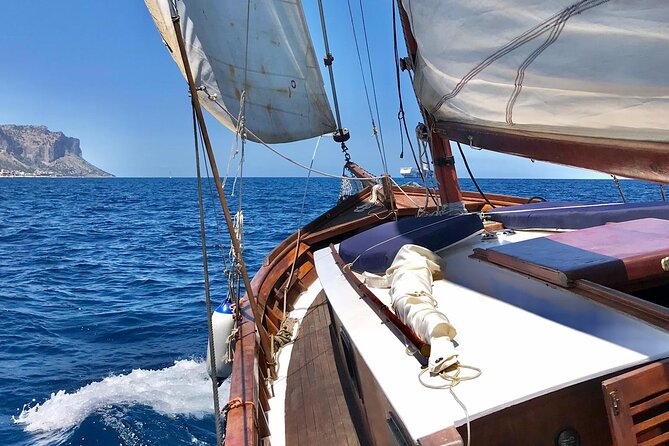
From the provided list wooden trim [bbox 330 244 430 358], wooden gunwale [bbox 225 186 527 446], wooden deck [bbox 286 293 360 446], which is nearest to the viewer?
wooden trim [bbox 330 244 430 358]

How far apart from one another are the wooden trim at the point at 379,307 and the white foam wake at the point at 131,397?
2.76m

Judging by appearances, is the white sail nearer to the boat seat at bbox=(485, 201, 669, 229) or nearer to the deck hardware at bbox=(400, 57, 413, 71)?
the deck hardware at bbox=(400, 57, 413, 71)

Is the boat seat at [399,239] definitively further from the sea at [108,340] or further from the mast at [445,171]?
the sea at [108,340]

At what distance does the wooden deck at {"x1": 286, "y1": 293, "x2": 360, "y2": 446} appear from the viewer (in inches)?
102

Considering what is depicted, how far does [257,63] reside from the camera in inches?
232

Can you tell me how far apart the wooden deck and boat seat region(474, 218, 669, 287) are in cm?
124

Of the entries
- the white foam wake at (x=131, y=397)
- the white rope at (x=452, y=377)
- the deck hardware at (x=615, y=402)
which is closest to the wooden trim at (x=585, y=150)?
the deck hardware at (x=615, y=402)

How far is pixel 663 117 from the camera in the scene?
1432 mm

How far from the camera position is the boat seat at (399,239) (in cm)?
282

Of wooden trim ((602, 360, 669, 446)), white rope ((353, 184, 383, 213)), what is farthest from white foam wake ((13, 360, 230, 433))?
wooden trim ((602, 360, 669, 446))

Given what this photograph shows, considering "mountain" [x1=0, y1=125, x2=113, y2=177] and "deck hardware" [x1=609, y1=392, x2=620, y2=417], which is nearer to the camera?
"deck hardware" [x1=609, y1=392, x2=620, y2=417]

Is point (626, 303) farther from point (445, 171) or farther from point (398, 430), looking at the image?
point (445, 171)

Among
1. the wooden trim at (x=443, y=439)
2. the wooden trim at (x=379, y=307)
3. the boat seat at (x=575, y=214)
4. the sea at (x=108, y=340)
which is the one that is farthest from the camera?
the sea at (x=108, y=340)

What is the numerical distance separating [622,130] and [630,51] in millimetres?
246
